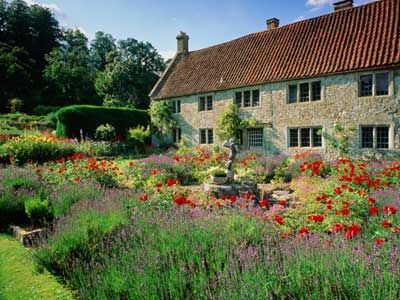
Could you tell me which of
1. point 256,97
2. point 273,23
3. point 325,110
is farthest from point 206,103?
point 325,110

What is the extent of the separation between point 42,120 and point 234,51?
20.9 meters

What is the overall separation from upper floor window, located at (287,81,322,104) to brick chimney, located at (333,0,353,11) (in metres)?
5.58

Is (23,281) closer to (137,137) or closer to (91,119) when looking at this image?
(137,137)

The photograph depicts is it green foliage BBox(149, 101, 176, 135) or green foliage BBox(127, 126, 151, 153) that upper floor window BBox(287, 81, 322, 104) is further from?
green foliage BBox(127, 126, 151, 153)

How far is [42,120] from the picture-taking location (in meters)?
30.3

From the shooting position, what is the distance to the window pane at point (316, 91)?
16.2 meters

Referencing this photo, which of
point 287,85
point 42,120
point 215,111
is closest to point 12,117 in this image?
point 42,120

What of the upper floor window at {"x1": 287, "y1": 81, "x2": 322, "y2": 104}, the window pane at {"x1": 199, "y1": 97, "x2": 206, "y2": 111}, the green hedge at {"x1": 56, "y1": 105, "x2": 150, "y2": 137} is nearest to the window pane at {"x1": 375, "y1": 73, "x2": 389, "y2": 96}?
the upper floor window at {"x1": 287, "y1": 81, "x2": 322, "y2": 104}

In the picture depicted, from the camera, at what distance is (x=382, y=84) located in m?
14.1

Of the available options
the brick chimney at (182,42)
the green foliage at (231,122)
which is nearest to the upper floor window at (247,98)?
the green foliage at (231,122)

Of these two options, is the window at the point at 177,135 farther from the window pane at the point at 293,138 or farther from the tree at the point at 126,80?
the tree at the point at 126,80

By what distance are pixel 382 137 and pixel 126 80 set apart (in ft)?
111

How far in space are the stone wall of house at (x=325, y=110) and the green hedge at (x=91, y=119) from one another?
367 inches

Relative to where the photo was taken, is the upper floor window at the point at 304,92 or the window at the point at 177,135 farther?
the window at the point at 177,135
